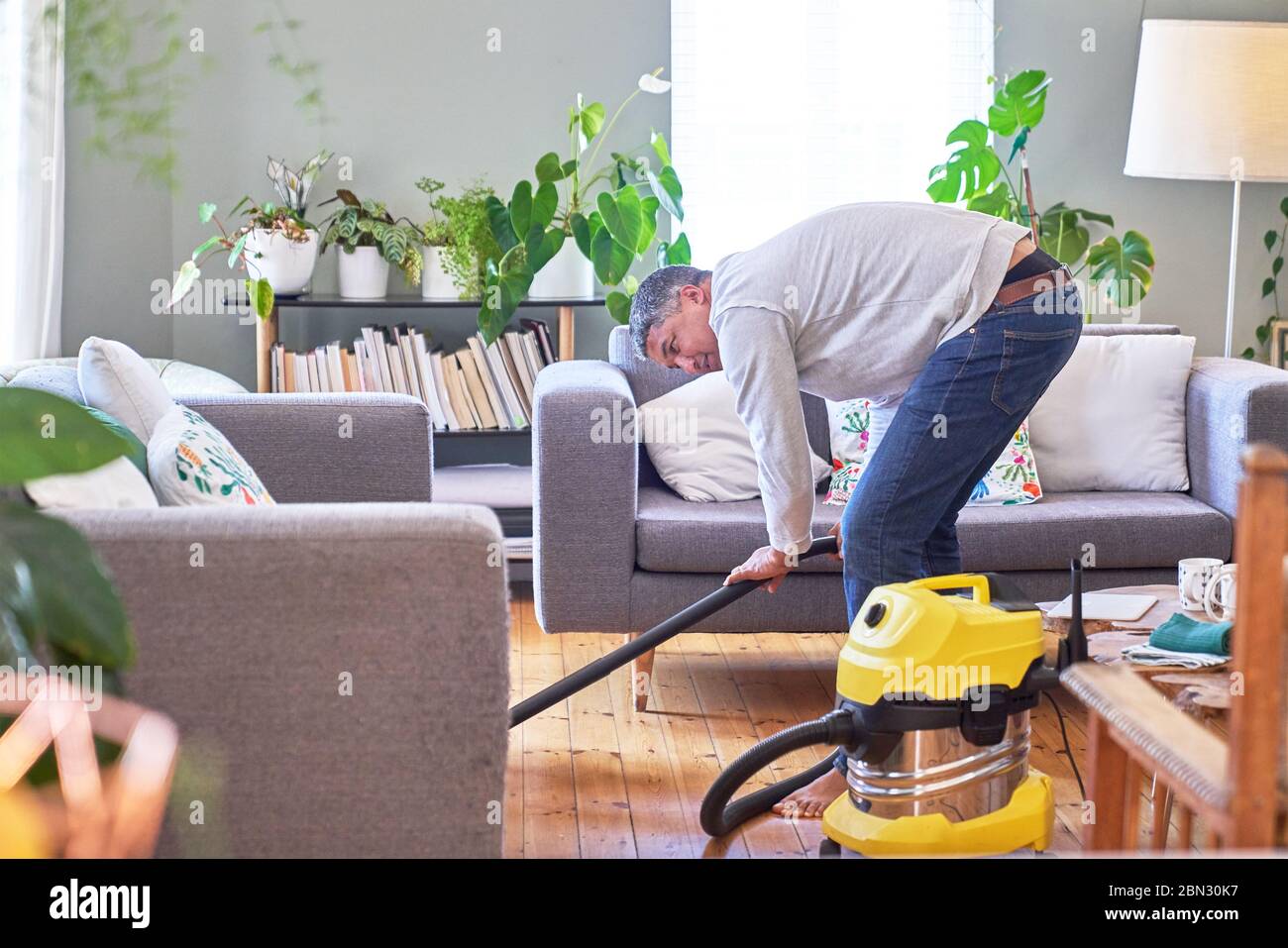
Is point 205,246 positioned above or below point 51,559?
above

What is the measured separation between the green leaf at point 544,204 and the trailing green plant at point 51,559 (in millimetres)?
2731

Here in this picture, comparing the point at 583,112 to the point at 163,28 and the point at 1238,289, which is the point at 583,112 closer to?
Result: the point at 163,28

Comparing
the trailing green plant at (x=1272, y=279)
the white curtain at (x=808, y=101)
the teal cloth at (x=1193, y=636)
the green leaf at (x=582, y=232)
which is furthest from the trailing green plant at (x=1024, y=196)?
the teal cloth at (x=1193, y=636)

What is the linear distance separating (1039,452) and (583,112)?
1.52 m

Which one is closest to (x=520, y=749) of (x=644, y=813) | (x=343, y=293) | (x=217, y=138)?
(x=644, y=813)

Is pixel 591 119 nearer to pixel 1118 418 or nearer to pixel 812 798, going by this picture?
pixel 1118 418

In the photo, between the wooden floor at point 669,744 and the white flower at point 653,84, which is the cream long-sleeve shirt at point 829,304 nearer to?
the wooden floor at point 669,744

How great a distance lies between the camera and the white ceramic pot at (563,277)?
3.97 metres

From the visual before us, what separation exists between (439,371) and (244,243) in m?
0.63

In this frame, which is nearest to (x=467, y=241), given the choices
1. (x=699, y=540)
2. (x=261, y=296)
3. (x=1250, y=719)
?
(x=261, y=296)

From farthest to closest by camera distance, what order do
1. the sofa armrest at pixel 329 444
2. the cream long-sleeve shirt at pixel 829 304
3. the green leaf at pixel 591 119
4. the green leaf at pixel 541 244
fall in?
the green leaf at pixel 591 119, the green leaf at pixel 541 244, the sofa armrest at pixel 329 444, the cream long-sleeve shirt at pixel 829 304

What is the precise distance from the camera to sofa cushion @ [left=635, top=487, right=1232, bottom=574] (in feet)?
9.80

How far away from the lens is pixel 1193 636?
2004 mm

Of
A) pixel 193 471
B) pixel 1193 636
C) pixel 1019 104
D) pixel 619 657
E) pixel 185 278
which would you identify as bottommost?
pixel 619 657
